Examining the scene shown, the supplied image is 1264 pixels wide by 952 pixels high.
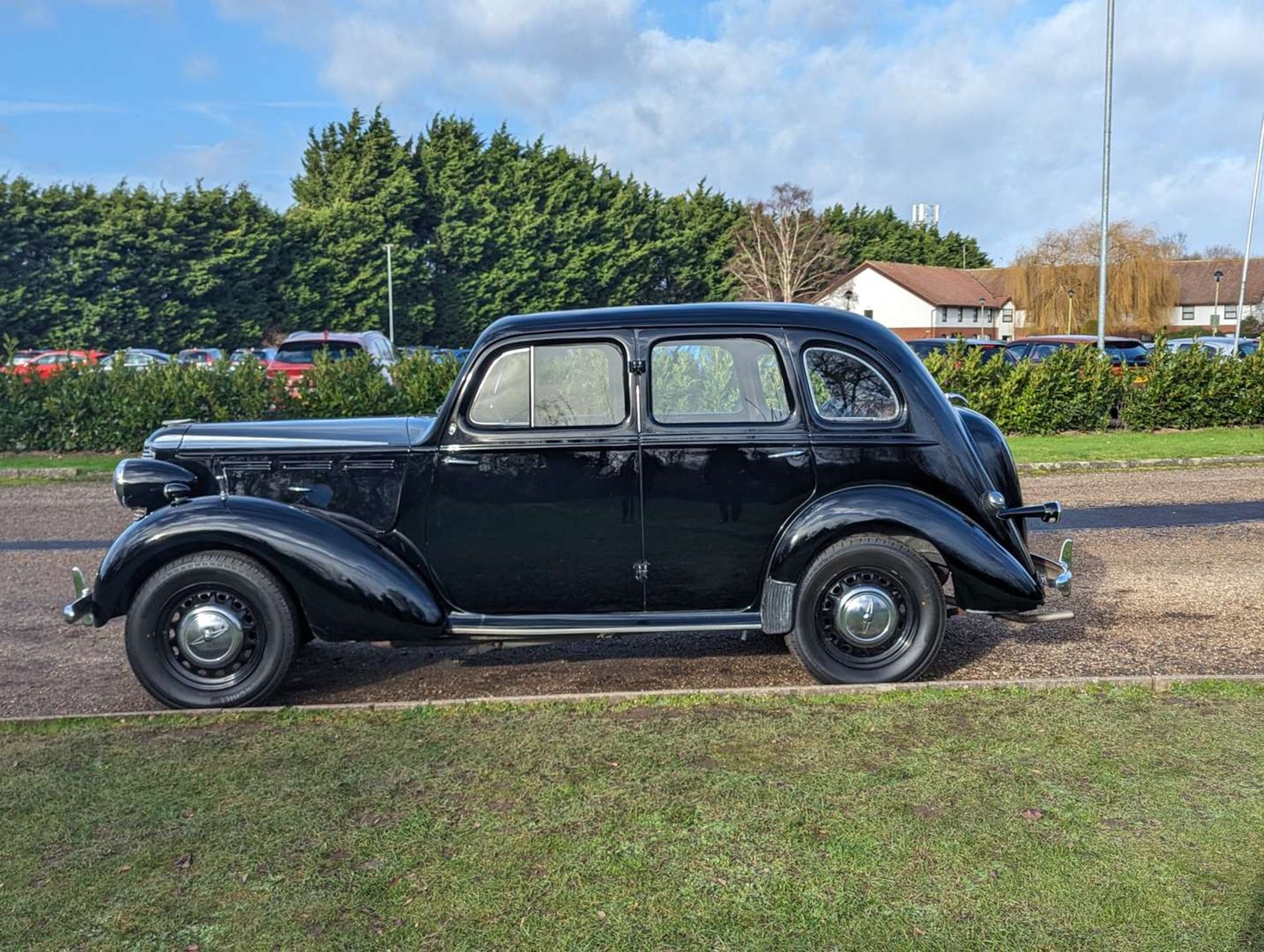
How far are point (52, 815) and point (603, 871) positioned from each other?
216 centimetres

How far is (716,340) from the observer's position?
5902 millimetres

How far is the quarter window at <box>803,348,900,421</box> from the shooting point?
5922 mm

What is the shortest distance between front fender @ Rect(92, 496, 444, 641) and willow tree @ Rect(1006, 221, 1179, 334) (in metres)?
61.7

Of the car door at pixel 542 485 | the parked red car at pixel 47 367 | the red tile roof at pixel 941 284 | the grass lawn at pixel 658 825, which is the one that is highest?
the red tile roof at pixel 941 284

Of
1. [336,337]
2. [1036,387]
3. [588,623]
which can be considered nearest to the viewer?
[588,623]

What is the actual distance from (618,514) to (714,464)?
56 centimetres

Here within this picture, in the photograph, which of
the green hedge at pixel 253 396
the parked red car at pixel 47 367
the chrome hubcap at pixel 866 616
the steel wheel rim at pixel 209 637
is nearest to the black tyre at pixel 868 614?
the chrome hubcap at pixel 866 616

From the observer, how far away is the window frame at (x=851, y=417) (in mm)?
5891

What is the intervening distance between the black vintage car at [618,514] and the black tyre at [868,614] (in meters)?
0.01

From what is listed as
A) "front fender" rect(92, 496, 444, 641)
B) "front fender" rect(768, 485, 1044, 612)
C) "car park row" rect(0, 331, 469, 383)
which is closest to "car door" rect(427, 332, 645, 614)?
→ "front fender" rect(92, 496, 444, 641)

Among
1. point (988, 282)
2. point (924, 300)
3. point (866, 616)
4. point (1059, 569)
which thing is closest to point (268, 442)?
point (866, 616)

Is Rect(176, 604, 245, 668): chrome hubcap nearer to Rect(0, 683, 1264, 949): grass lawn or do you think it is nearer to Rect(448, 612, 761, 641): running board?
Rect(0, 683, 1264, 949): grass lawn

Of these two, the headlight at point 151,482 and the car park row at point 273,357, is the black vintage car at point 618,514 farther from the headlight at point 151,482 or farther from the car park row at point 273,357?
the car park row at point 273,357

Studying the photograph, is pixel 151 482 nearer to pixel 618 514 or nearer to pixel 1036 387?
pixel 618 514
